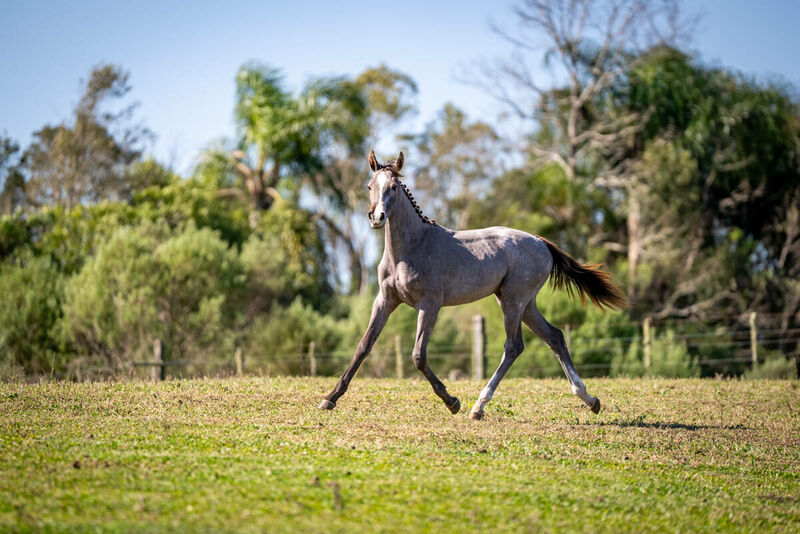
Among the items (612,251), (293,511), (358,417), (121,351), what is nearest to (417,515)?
(293,511)

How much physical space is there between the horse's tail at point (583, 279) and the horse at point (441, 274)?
300 mm

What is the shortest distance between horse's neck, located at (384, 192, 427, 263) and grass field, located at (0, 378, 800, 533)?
174 centimetres

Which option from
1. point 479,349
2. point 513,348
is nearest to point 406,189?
point 513,348

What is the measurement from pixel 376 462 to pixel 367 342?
2135 mm

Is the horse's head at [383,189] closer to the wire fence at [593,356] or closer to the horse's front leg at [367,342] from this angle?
the horse's front leg at [367,342]

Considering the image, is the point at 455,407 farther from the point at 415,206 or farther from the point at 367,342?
the point at 415,206

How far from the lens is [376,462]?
691 centimetres

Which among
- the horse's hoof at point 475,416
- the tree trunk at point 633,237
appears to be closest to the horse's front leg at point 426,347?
the horse's hoof at point 475,416

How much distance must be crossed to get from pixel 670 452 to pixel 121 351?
2237 cm

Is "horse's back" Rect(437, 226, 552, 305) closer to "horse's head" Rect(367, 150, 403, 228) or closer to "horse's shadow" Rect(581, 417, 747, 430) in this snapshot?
"horse's head" Rect(367, 150, 403, 228)

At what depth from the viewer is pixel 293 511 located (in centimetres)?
544

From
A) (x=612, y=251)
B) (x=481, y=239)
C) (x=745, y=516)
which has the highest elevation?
(x=612, y=251)

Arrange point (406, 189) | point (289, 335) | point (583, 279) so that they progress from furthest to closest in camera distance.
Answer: point (289, 335), point (583, 279), point (406, 189)

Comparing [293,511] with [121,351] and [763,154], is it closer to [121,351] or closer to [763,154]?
[121,351]
